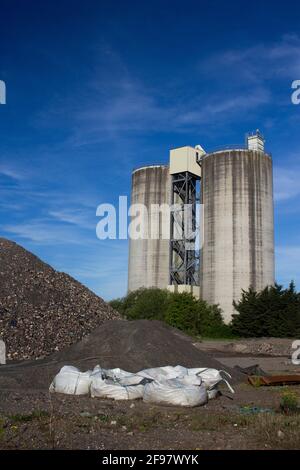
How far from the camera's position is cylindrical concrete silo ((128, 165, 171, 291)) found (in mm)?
42500

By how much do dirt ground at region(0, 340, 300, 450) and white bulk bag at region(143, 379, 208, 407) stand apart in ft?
0.49

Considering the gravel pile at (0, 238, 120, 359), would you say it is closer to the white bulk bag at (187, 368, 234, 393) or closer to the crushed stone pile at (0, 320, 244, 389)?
the crushed stone pile at (0, 320, 244, 389)

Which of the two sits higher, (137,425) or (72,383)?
(72,383)

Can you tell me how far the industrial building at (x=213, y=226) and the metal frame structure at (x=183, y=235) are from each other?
0.09m

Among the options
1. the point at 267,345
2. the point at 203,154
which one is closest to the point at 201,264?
the point at 203,154

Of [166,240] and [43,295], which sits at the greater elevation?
[166,240]

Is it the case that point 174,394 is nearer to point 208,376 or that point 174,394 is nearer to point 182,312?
point 208,376

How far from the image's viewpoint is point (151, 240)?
42781 mm

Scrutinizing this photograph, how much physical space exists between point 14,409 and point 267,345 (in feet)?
70.1

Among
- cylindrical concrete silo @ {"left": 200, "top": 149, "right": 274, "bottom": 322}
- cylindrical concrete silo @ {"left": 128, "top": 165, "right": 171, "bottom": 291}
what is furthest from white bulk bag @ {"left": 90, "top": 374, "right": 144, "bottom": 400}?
cylindrical concrete silo @ {"left": 128, "top": 165, "right": 171, "bottom": 291}

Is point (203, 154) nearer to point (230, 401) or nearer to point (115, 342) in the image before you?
point (115, 342)

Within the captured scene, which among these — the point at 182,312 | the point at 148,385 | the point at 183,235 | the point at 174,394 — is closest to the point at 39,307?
the point at 148,385

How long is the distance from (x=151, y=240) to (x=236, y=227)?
8.07 metres

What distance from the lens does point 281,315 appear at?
115 ft
